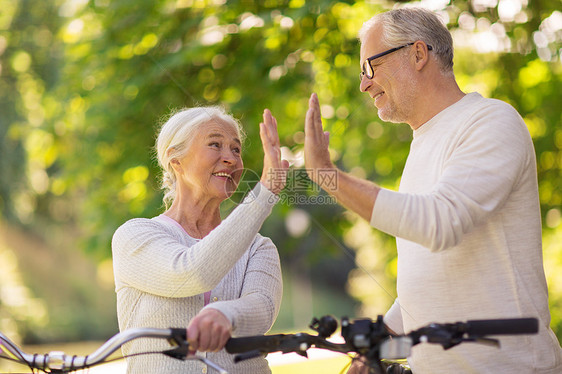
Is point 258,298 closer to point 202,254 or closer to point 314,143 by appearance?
point 202,254

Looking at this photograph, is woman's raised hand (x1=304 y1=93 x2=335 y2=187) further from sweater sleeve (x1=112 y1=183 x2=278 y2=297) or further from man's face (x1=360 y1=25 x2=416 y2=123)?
man's face (x1=360 y1=25 x2=416 y2=123)

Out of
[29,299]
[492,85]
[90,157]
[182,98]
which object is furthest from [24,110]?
[492,85]

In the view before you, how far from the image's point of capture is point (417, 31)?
7.52 ft

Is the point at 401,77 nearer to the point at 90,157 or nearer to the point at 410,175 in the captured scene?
the point at 410,175

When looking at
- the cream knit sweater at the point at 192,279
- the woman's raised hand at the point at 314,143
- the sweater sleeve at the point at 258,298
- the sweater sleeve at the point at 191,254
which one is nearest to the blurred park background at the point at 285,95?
the sweater sleeve at the point at 258,298

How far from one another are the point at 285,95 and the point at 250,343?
3.35 meters

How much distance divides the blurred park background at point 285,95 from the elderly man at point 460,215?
129 cm

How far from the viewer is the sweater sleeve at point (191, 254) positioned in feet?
6.44

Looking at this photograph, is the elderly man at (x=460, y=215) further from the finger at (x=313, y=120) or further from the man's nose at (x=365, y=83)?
the man's nose at (x=365, y=83)

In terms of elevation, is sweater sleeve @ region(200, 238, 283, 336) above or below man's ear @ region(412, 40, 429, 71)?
below

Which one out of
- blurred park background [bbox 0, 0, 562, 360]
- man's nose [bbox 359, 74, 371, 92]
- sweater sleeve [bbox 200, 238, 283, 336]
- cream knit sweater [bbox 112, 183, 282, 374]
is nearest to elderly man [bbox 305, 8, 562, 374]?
man's nose [bbox 359, 74, 371, 92]

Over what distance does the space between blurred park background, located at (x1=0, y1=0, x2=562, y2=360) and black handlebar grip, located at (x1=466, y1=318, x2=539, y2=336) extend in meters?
1.92

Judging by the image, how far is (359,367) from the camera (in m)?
2.34

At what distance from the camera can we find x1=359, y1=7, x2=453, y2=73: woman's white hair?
229 cm
